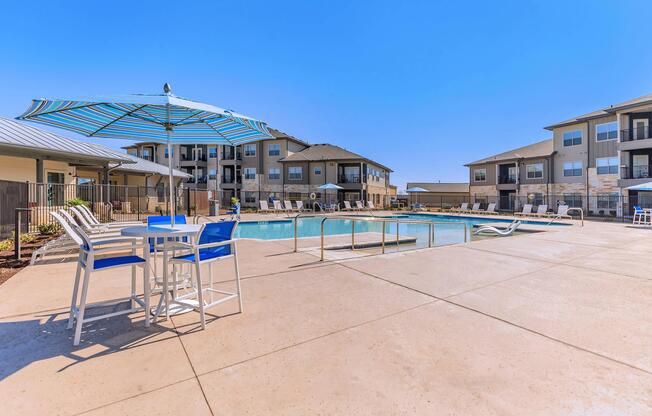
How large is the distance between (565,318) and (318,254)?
428 cm

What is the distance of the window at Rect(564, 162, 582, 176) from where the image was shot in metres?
24.7

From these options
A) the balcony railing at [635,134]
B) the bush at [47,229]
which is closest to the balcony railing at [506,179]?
the balcony railing at [635,134]

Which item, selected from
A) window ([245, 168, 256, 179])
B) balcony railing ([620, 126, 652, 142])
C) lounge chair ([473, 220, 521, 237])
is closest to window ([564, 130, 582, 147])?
balcony railing ([620, 126, 652, 142])

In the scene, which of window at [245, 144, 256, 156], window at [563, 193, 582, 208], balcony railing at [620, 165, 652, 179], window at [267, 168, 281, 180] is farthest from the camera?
window at [245, 144, 256, 156]

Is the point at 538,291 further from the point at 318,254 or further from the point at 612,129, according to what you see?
the point at 612,129

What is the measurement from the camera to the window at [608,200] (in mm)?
21964

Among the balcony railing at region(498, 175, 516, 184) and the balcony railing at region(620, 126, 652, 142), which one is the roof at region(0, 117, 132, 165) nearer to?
the balcony railing at region(620, 126, 652, 142)

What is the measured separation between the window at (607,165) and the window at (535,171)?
14.7 feet

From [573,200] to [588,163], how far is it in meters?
3.10

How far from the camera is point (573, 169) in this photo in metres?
25.2

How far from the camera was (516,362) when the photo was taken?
7.37ft

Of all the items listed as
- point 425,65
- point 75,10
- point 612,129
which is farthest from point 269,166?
point 612,129

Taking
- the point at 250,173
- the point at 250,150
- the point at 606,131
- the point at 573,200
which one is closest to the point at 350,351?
the point at 573,200

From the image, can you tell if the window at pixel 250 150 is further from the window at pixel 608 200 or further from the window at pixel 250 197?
the window at pixel 608 200
